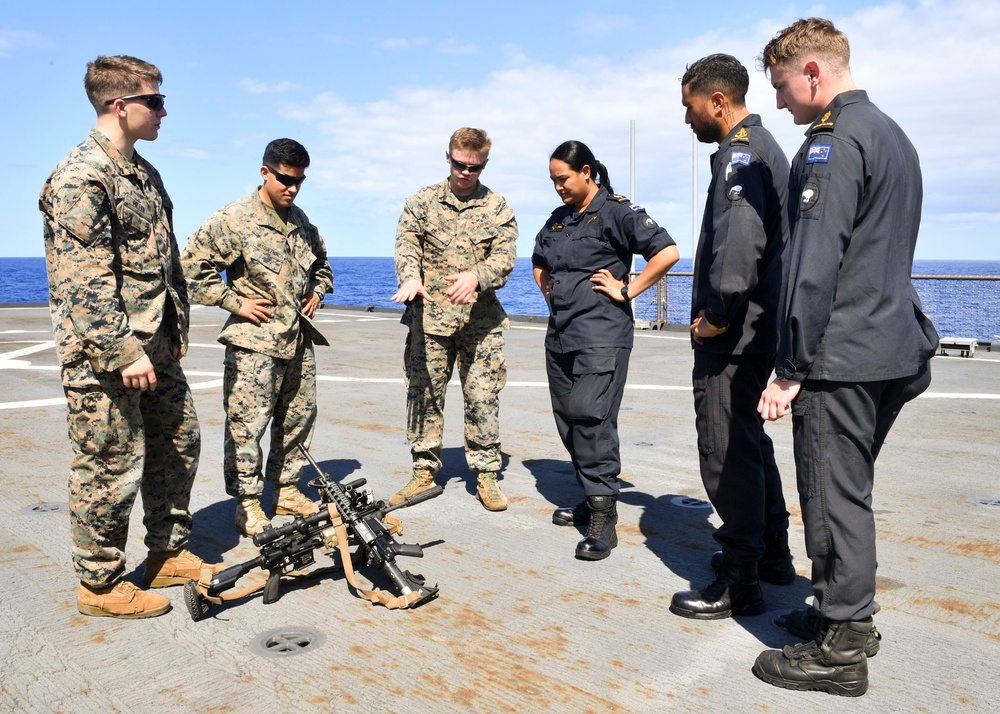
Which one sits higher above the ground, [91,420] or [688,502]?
[91,420]

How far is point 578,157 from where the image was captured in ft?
12.6

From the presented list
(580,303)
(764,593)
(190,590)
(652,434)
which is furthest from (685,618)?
(652,434)

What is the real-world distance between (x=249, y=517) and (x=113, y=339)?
1405 mm

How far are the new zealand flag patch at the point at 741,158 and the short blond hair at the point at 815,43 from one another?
427 millimetres

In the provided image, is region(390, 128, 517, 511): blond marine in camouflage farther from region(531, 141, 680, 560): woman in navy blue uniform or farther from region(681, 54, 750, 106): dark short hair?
region(681, 54, 750, 106): dark short hair

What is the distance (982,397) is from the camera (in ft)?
23.7

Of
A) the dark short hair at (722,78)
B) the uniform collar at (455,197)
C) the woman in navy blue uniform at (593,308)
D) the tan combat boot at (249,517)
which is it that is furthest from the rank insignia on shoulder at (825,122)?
the tan combat boot at (249,517)

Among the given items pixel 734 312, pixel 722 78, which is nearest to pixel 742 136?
pixel 722 78

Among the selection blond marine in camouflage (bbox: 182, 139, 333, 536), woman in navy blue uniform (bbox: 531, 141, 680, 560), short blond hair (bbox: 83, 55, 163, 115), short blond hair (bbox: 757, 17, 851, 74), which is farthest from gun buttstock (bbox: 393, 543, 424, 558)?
short blond hair (bbox: 757, 17, 851, 74)

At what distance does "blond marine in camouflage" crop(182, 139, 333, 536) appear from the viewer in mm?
3877

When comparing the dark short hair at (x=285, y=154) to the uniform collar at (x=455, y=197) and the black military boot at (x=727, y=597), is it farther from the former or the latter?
the black military boot at (x=727, y=597)

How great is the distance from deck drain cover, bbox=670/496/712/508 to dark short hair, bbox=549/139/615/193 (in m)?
1.72

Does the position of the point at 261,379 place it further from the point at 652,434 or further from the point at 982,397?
the point at 982,397

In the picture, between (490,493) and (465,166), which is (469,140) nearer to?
(465,166)
